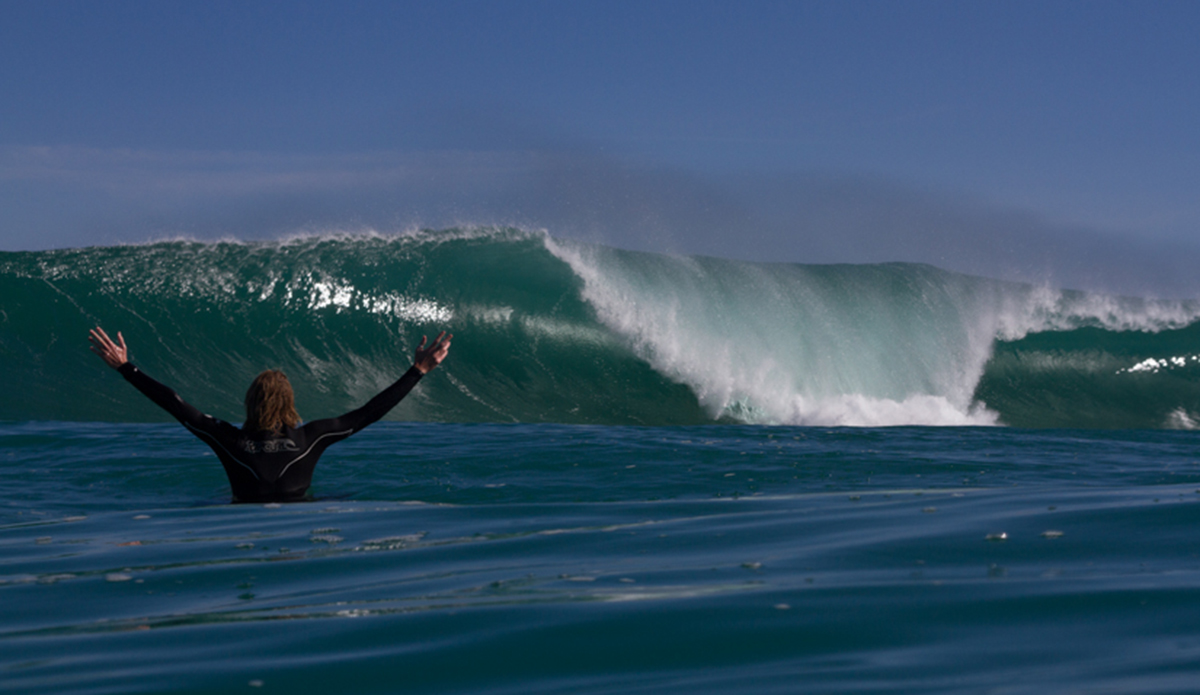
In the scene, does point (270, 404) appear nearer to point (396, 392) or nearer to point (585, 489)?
point (396, 392)

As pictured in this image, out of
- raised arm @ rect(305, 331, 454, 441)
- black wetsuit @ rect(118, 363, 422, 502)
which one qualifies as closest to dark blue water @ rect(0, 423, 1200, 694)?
black wetsuit @ rect(118, 363, 422, 502)

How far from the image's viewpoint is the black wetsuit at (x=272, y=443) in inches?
211

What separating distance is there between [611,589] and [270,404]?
326 cm

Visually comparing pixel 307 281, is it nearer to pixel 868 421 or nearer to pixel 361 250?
pixel 361 250

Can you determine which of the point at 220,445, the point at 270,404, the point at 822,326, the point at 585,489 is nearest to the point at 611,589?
the point at 270,404

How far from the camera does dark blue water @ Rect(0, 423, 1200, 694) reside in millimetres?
1870

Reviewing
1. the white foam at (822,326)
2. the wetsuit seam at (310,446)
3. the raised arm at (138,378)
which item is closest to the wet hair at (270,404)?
the wetsuit seam at (310,446)

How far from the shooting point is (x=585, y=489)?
6281mm

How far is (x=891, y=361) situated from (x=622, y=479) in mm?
12289

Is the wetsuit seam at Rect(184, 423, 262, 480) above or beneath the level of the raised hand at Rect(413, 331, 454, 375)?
beneath

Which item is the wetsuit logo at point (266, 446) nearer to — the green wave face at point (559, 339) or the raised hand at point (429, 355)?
the raised hand at point (429, 355)

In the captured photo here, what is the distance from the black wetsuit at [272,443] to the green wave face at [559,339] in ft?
25.0

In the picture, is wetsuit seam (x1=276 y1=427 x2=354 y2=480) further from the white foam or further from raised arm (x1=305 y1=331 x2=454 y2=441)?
the white foam

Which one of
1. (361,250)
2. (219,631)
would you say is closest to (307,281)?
(361,250)
